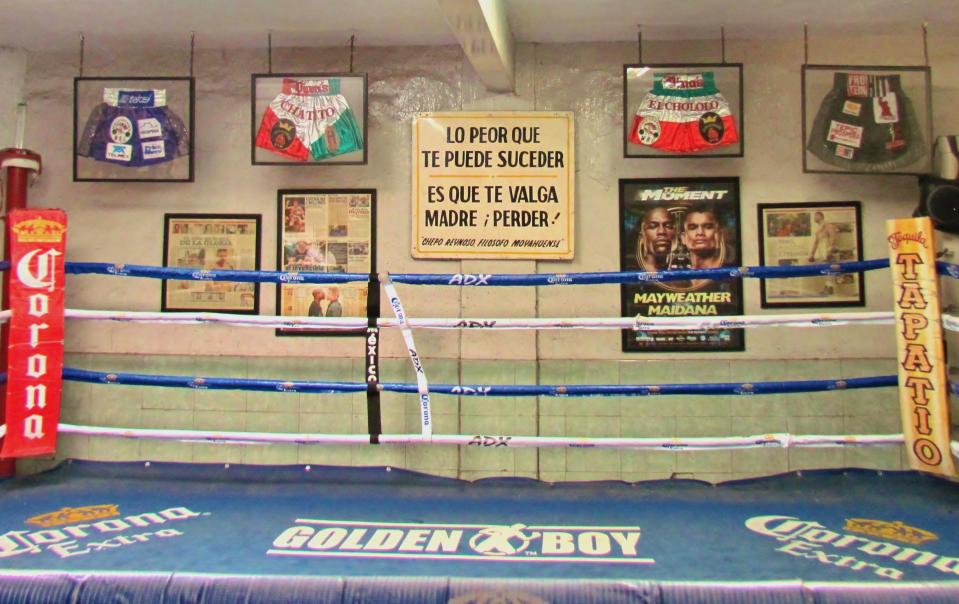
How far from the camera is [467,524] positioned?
8.27 feet

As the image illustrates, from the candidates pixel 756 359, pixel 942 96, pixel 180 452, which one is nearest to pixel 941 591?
pixel 756 359

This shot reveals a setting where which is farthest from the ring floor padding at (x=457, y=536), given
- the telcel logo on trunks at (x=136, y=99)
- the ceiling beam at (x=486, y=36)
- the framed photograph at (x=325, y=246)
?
the ceiling beam at (x=486, y=36)

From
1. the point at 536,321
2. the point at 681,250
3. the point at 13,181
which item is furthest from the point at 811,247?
the point at 13,181

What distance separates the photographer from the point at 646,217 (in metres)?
3.39

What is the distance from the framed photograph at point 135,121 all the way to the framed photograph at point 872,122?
3261mm

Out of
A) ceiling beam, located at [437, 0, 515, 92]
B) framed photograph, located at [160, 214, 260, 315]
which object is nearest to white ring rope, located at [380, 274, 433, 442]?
framed photograph, located at [160, 214, 260, 315]

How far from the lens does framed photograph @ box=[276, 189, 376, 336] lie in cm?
346

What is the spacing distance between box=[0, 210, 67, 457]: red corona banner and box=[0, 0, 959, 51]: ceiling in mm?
1108

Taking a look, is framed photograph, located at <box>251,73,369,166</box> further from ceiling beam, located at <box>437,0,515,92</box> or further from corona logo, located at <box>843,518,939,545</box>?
corona logo, located at <box>843,518,939,545</box>

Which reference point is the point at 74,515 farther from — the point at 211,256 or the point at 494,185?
the point at 494,185

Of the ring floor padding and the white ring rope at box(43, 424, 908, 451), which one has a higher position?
the white ring rope at box(43, 424, 908, 451)

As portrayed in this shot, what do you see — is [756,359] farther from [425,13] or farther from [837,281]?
[425,13]

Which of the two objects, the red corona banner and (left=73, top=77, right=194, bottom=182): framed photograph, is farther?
(left=73, top=77, right=194, bottom=182): framed photograph

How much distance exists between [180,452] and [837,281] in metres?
3.63
